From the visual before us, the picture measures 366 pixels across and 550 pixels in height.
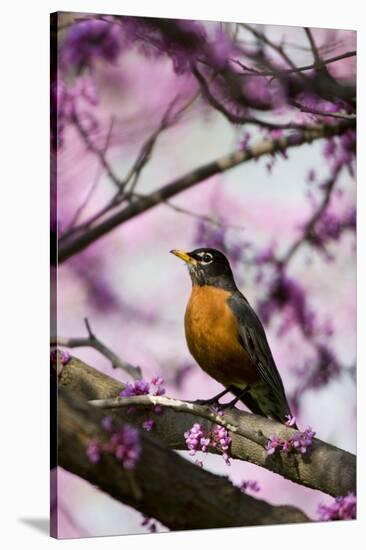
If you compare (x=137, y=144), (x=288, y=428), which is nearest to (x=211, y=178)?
(x=137, y=144)

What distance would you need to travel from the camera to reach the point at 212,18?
4773 mm

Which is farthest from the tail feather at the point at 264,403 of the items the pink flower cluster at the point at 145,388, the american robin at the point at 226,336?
the pink flower cluster at the point at 145,388

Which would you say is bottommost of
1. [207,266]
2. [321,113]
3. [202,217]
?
[207,266]

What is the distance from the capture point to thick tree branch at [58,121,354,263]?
4406 millimetres

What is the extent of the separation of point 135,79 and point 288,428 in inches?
61.3

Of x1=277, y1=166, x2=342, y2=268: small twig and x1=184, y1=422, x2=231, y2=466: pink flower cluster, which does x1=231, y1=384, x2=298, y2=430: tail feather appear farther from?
x1=277, y1=166, x2=342, y2=268: small twig

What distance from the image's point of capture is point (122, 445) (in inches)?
174

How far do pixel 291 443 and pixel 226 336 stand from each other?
54cm

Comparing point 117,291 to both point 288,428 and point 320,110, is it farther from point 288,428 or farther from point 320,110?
point 320,110

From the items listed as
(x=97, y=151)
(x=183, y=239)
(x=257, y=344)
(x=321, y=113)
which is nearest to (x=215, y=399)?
(x=257, y=344)

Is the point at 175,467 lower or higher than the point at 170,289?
lower

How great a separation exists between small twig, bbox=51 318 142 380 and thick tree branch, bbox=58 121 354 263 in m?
0.30

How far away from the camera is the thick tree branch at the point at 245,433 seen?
175 inches

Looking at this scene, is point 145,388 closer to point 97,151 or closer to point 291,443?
point 291,443
